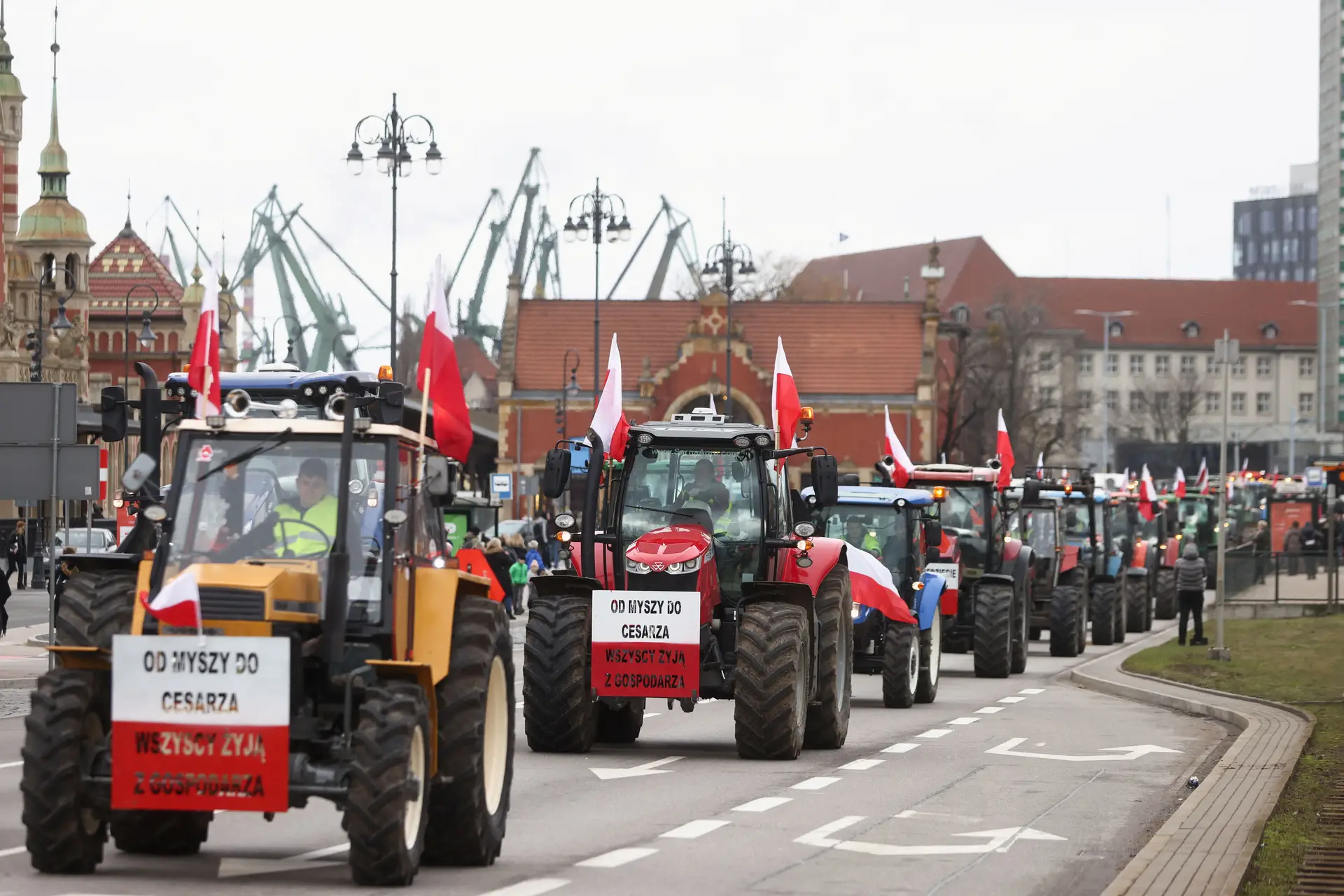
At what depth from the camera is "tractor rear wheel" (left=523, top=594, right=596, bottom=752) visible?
1714cm

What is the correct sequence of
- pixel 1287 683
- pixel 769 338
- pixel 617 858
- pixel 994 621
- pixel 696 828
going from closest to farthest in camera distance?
pixel 617 858
pixel 696 828
pixel 1287 683
pixel 994 621
pixel 769 338

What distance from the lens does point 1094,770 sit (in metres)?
17.3

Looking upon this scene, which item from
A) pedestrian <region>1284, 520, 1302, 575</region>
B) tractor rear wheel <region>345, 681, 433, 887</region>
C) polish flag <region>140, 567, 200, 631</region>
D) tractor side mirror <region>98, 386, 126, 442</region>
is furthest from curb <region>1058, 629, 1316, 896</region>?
pedestrian <region>1284, 520, 1302, 575</region>

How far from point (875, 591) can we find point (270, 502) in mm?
13529

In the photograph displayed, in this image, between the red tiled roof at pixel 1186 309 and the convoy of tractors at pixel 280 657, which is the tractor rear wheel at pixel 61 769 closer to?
the convoy of tractors at pixel 280 657

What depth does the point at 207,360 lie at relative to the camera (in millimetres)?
11328

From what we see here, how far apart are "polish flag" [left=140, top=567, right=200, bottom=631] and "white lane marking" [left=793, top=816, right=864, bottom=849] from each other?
3.96 m

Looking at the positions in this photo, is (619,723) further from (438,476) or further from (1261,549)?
(1261,549)

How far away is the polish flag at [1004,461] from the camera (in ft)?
105

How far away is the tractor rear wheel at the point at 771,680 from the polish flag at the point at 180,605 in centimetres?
731

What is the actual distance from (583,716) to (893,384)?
87789mm

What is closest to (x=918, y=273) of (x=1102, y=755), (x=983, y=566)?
(x=983, y=566)

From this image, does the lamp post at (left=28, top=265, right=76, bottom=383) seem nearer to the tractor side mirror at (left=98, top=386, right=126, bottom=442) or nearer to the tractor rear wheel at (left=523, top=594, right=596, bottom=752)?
the tractor rear wheel at (left=523, top=594, right=596, bottom=752)

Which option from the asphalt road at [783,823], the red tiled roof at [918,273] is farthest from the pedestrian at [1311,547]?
the red tiled roof at [918,273]
